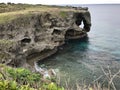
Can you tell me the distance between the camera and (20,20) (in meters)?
41.8

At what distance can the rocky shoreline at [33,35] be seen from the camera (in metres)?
30.9

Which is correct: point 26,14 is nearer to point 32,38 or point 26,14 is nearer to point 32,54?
point 32,38

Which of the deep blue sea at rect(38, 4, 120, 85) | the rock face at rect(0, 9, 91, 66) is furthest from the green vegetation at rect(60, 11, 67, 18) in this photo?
the deep blue sea at rect(38, 4, 120, 85)

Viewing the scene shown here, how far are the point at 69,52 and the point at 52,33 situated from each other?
575 cm

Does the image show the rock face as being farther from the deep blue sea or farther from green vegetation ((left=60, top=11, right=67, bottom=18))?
the deep blue sea

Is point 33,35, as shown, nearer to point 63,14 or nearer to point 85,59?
point 85,59

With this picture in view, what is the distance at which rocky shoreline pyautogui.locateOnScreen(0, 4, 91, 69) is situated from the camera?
30891mm

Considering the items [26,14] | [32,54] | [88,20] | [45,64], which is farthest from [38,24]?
[88,20]

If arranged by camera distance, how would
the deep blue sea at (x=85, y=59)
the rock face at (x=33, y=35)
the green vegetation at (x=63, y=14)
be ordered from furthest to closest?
the green vegetation at (x=63, y=14) → the deep blue sea at (x=85, y=59) → the rock face at (x=33, y=35)

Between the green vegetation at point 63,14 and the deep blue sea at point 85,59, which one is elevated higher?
the green vegetation at point 63,14

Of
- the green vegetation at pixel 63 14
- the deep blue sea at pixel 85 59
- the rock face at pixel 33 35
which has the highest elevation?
the green vegetation at pixel 63 14

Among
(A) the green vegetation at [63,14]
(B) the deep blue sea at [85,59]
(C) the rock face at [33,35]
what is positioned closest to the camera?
(C) the rock face at [33,35]

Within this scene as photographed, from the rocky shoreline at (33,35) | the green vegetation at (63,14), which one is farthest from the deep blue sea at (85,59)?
the green vegetation at (63,14)

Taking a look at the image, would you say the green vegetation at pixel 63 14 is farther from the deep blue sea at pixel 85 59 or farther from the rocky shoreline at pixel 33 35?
the deep blue sea at pixel 85 59
